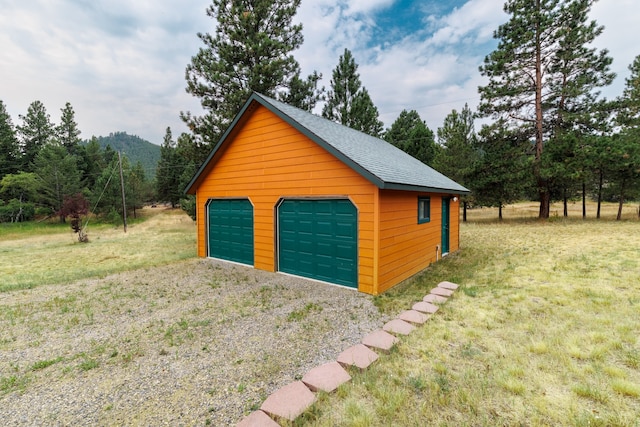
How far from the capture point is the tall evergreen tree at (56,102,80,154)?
31.2m

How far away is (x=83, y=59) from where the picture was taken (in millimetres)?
11789

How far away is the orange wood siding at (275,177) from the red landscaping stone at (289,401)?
3419mm

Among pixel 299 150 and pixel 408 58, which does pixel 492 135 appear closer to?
pixel 408 58

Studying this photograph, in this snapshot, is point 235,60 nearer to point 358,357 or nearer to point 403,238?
point 403,238

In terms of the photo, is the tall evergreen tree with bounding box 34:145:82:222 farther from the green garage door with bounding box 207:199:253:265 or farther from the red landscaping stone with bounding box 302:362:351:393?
the red landscaping stone with bounding box 302:362:351:393

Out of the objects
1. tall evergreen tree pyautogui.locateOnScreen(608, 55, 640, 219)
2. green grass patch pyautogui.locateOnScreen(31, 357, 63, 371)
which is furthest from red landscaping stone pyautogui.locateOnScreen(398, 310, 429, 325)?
tall evergreen tree pyautogui.locateOnScreen(608, 55, 640, 219)

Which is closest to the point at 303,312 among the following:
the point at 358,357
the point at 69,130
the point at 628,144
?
the point at 358,357


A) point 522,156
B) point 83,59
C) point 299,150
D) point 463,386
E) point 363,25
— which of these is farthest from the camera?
point 522,156

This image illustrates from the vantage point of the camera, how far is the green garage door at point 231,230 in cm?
851

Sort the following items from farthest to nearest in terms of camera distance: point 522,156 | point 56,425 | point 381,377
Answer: point 522,156 < point 381,377 < point 56,425

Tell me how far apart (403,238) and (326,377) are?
14.9 feet

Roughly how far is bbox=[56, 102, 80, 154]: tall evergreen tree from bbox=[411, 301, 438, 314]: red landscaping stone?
4148cm

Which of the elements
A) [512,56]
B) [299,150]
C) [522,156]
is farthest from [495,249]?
[512,56]

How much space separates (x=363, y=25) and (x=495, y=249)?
1229cm
